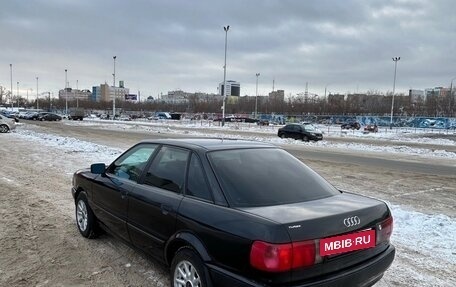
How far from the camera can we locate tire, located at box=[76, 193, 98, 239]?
554 cm

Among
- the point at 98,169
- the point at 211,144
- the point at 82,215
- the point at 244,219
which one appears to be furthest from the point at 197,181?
the point at 82,215

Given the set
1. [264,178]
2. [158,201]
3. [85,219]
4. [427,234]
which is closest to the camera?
[264,178]

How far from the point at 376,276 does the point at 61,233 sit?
4419 mm

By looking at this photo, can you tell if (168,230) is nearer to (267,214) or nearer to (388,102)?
(267,214)

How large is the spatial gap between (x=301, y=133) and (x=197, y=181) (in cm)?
2973

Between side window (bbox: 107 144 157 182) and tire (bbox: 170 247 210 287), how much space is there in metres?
1.26

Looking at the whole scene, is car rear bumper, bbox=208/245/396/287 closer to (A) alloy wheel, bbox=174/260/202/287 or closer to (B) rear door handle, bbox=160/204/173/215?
(A) alloy wheel, bbox=174/260/202/287

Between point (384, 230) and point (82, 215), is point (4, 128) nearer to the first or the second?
point (82, 215)

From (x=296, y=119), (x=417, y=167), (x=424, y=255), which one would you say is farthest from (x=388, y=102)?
(x=424, y=255)

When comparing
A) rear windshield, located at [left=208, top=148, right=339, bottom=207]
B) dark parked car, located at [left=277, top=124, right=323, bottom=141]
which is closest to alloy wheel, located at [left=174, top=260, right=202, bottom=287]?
rear windshield, located at [left=208, top=148, right=339, bottom=207]

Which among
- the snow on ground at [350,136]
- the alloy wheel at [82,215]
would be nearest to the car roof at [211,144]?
the alloy wheel at [82,215]

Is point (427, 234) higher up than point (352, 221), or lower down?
lower down

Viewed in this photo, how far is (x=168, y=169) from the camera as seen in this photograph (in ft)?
13.5

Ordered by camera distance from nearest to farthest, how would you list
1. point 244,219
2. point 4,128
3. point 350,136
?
point 244,219 → point 4,128 → point 350,136
